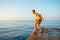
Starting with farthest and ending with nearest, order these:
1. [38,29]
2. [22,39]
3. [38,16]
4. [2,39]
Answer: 1. [2,39]
2. [22,39]
3. [38,29]
4. [38,16]

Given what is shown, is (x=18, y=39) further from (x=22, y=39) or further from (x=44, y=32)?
(x=44, y=32)

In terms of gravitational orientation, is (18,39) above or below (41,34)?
below

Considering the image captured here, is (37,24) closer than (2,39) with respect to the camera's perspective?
Yes

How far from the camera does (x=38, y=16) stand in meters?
14.6

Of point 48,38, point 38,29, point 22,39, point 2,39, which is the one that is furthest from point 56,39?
point 2,39

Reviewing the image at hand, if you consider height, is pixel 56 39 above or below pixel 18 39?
above

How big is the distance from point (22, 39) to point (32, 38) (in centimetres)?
1692

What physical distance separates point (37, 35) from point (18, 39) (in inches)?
711

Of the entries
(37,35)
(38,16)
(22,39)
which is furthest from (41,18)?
(22,39)

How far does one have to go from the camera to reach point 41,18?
14641 millimetres

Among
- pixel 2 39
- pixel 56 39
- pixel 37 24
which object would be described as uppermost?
pixel 37 24

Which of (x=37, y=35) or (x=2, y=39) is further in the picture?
(x=2, y=39)

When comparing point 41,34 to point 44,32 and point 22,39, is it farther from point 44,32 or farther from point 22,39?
point 22,39

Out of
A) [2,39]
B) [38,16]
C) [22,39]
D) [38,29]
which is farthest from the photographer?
[2,39]
